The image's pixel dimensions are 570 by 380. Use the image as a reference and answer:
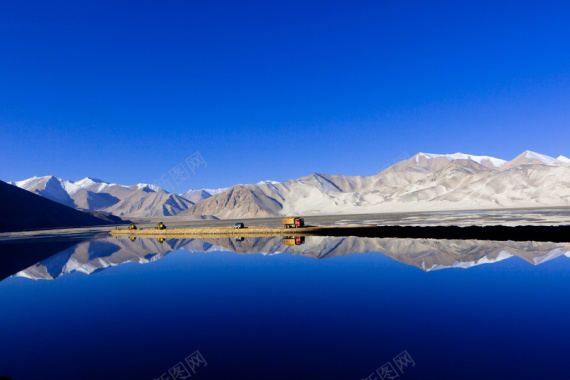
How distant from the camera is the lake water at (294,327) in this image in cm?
707

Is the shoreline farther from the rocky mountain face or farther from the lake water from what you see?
the rocky mountain face

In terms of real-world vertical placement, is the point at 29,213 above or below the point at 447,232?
above

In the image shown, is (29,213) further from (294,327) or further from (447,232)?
(294,327)

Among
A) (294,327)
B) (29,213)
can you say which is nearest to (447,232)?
(294,327)

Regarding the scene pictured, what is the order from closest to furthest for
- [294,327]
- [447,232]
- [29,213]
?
[294,327] < [447,232] < [29,213]

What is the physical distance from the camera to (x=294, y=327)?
367 inches

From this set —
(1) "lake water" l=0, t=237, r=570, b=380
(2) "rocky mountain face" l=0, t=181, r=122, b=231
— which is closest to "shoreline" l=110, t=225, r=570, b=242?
(1) "lake water" l=0, t=237, r=570, b=380

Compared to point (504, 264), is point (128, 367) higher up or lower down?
higher up

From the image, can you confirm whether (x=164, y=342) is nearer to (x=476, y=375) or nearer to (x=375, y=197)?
(x=476, y=375)

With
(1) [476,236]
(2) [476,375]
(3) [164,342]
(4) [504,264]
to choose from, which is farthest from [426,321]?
(1) [476,236]

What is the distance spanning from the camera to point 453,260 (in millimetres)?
19375

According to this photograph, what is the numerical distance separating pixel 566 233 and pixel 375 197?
168m

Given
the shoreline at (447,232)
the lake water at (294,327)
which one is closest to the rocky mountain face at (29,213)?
the shoreline at (447,232)

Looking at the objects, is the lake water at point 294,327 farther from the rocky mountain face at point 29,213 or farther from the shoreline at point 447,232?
the rocky mountain face at point 29,213
